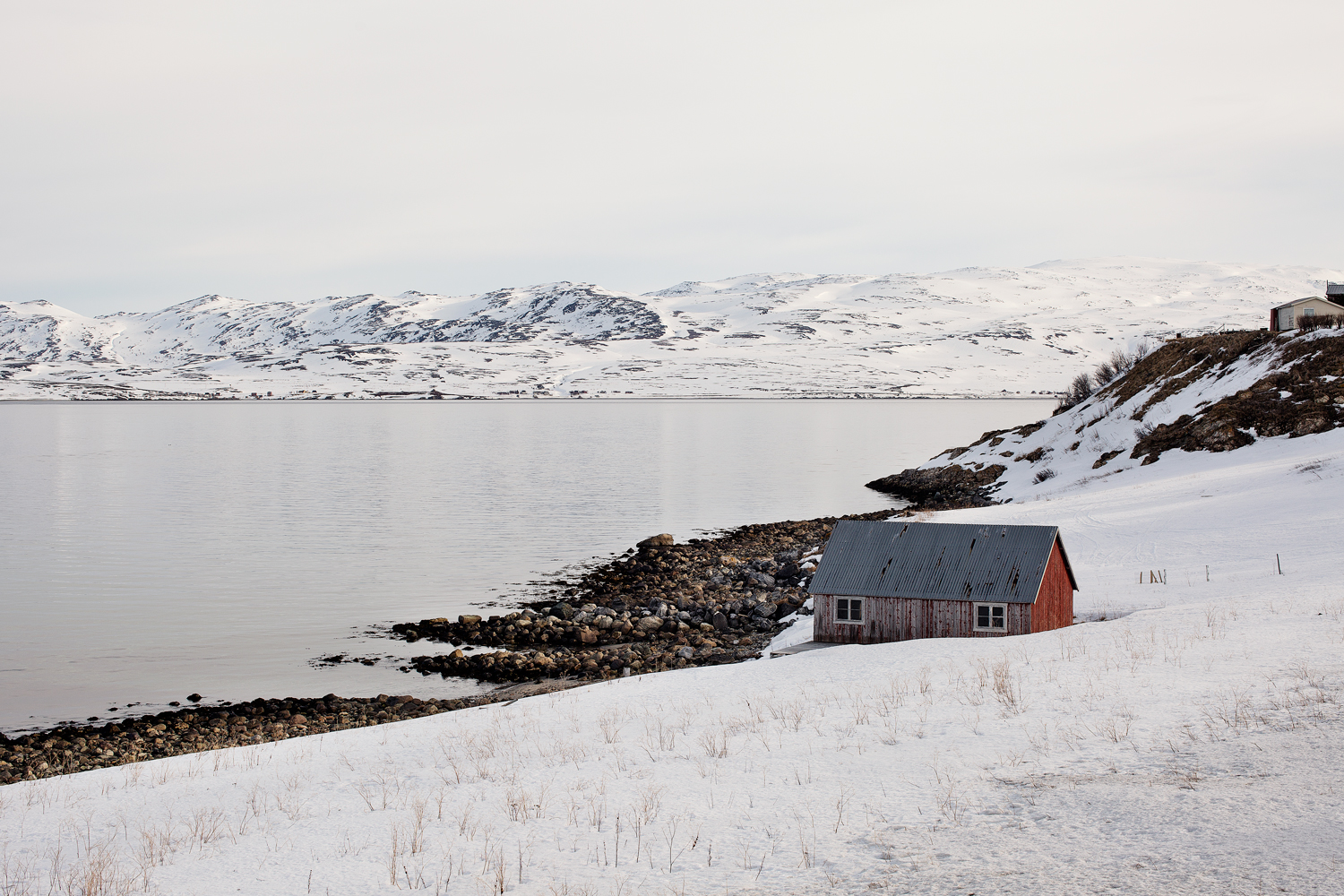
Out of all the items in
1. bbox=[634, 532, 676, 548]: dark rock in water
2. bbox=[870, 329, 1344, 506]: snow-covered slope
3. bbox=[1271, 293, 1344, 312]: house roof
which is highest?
bbox=[1271, 293, 1344, 312]: house roof

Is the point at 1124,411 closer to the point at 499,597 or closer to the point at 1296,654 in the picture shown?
the point at 499,597

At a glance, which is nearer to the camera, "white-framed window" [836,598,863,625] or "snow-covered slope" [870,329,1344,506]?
"white-framed window" [836,598,863,625]

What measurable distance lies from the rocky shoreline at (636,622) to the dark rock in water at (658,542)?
1.15m

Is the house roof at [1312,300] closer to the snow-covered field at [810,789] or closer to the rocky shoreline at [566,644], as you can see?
the rocky shoreline at [566,644]

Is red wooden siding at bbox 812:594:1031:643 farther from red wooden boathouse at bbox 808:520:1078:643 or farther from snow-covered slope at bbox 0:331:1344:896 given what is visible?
snow-covered slope at bbox 0:331:1344:896

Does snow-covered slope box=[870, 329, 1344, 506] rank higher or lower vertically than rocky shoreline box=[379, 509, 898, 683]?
higher

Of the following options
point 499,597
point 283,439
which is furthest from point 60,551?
point 283,439

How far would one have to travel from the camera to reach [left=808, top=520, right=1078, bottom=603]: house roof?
25719mm

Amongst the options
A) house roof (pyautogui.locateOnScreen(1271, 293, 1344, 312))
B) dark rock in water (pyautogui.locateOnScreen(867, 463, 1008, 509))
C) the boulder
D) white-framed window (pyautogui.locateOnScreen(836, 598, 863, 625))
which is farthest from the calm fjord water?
house roof (pyautogui.locateOnScreen(1271, 293, 1344, 312))

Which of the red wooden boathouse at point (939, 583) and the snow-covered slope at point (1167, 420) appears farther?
the snow-covered slope at point (1167, 420)

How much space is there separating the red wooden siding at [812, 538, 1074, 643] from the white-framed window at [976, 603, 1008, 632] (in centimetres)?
11

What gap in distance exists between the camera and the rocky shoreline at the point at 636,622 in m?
28.2

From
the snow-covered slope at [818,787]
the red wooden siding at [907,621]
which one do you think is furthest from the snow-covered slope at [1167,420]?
the snow-covered slope at [818,787]

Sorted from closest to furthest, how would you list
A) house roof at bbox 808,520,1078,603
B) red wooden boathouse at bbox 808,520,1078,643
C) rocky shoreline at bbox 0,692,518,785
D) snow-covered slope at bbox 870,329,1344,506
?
rocky shoreline at bbox 0,692,518,785 < red wooden boathouse at bbox 808,520,1078,643 < house roof at bbox 808,520,1078,603 < snow-covered slope at bbox 870,329,1344,506
